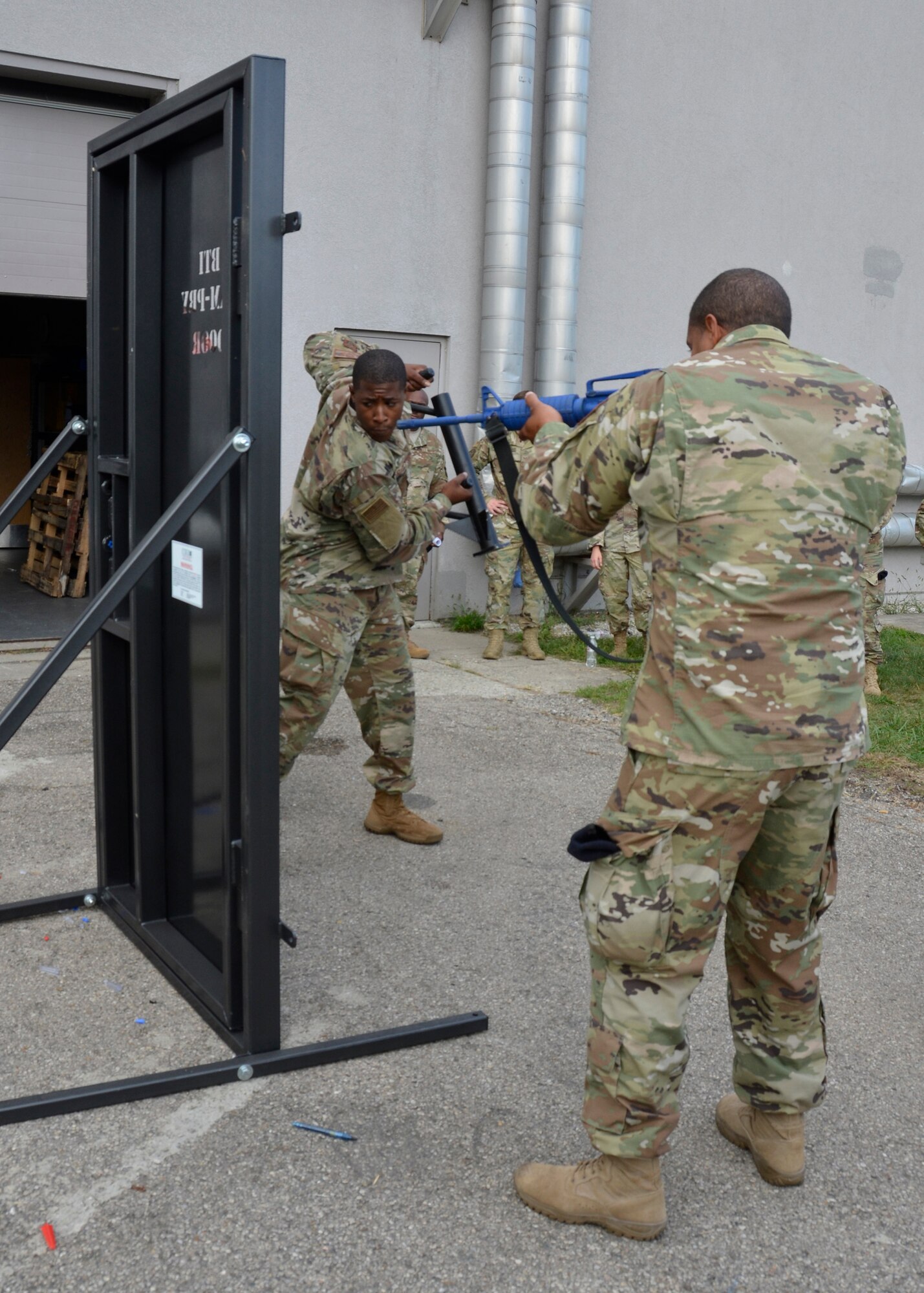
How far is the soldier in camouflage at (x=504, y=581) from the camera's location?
352 inches

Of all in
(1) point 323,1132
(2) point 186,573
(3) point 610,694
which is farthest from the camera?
(3) point 610,694

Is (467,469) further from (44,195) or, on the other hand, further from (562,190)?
(562,190)

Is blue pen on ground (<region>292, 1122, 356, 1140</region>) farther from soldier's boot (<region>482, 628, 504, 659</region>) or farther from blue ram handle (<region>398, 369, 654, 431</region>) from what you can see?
soldier's boot (<region>482, 628, 504, 659</region>)

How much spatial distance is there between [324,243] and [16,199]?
220 centimetres

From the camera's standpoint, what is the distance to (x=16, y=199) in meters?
8.48

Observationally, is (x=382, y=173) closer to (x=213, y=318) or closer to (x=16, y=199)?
(x=16, y=199)

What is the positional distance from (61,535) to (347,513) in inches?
300

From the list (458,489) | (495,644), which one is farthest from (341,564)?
(495,644)

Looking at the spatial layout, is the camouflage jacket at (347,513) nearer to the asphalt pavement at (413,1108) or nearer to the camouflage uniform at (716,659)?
the asphalt pavement at (413,1108)

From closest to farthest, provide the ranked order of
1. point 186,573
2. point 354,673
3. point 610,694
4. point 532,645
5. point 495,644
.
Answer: point 186,573 < point 354,673 < point 610,694 < point 495,644 < point 532,645

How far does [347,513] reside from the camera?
172 inches

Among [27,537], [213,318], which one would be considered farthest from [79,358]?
[213,318]

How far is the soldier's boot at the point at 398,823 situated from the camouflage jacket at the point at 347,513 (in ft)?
3.08

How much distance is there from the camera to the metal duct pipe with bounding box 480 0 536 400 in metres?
9.32
